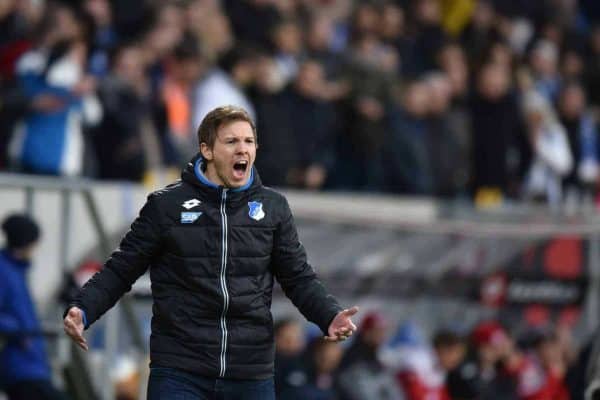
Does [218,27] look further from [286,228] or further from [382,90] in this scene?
[286,228]

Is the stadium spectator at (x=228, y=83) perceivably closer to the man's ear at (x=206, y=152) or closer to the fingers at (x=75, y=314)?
the man's ear at (x=206, y=152)

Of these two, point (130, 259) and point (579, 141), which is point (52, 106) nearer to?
point (130, 259)

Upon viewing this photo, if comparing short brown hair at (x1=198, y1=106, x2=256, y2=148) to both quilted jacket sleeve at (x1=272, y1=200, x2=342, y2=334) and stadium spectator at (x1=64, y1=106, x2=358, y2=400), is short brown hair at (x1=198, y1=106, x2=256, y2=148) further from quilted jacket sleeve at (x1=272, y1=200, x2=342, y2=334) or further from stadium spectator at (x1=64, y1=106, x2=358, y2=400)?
quilted jacket sleeve at (x1=272, y1=200, x2=342, y2=334)

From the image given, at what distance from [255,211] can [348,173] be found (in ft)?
26.8

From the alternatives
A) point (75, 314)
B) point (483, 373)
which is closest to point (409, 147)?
point (483, 373)

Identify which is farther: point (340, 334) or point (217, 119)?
point (217, 119)

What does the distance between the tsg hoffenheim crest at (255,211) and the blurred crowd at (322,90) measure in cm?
504

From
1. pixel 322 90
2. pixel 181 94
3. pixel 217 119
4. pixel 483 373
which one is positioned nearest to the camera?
pixel 217 119

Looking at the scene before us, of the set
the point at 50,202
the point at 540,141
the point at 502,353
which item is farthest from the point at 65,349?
the point at 540,141

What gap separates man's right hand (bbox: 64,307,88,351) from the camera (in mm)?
6805

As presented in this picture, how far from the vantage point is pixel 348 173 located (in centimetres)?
1525

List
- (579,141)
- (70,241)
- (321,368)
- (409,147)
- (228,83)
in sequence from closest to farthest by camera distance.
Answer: (70,241) < (321,368) < (228,83) < (409,147) < (579,141)

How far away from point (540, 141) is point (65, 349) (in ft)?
27.1

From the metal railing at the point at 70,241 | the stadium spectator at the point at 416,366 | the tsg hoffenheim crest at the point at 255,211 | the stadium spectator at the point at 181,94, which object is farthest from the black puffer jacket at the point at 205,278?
the stadium spectator at the point at 181,94
